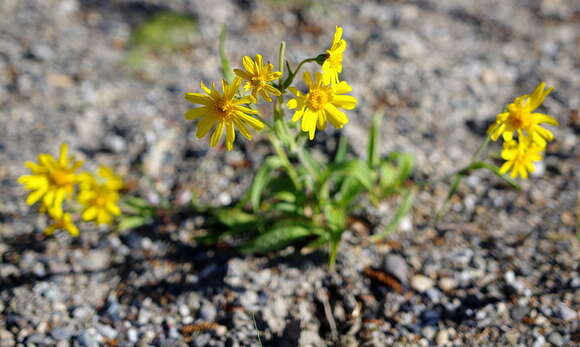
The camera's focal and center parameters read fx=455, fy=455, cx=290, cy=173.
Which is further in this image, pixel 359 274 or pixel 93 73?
pixel 93 73

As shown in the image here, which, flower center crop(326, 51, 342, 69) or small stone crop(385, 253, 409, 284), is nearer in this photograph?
flower center crop(326, 51, 342, 69)

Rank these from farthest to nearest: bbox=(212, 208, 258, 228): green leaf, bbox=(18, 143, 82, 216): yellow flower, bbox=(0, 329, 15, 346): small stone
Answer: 1. bbox=(212, 208, 258, 228): green leaf
2. bbox=(18, 143, 82, 216): yellow flower
3. bbox=(0, 329, 15, 346): small stone

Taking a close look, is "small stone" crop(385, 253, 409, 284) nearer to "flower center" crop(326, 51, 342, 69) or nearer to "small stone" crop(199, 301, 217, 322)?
"small stone" crop(199, 301, 217, 322)

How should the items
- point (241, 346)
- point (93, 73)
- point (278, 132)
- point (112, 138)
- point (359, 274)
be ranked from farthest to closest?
point (93, 73), point (112, 138), point (359, 274), point (241, 346), point (278, 132)

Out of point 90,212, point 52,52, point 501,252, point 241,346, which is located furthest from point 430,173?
point 52,52

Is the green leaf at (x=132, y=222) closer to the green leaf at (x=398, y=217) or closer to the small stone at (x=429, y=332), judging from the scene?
the green leaf at (x=398, y=217)

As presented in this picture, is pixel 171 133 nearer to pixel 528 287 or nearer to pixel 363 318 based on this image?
pixel 363 318

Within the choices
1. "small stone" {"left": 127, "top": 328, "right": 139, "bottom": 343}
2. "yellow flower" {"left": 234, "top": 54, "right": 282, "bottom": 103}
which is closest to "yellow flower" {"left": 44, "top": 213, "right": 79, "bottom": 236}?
"small stone" {"left": 127, "top": 328, "right": 139, "bottom": 343}

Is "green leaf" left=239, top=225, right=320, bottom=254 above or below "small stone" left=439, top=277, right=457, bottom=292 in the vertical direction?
above
